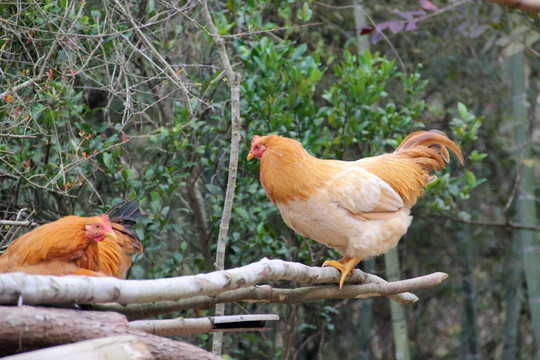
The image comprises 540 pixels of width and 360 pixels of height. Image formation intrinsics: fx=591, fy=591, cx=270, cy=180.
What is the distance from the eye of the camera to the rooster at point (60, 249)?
2820 mm

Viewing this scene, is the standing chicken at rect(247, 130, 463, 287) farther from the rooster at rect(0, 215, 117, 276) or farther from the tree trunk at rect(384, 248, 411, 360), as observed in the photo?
the tree trunk at rect(384, 248, 411, 360)

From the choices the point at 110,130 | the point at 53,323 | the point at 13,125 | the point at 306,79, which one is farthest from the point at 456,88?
the point at 53,323

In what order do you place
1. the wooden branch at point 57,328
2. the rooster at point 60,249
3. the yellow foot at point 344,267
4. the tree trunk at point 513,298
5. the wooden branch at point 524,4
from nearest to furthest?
the wooden branch at point 57,328 → the wooden branch at point 524,4 → the rooster at point 60,249 → the yellow foot at point 344,267 → the tree trunk at point 513,298

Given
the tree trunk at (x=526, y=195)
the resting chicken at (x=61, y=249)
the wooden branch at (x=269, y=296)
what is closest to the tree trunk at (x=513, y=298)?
the tree trunk at (x=526, y=195)

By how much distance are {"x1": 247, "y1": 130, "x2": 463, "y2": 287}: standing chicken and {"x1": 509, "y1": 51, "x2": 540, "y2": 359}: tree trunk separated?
2.74 metres

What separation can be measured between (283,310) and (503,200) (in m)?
3.06

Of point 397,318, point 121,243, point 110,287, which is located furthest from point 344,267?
point 397,318

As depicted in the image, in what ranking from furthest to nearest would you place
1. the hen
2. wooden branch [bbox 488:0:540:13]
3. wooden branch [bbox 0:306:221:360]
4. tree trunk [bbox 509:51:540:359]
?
tree trunk [bbox 509:51:540:359] → the hen → wooden branch [bbox 488:0:540:13] → wooden branch [bbox 0:306:221:360]

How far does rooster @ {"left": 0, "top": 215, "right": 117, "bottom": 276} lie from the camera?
2.82 meters

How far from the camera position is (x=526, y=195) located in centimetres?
579

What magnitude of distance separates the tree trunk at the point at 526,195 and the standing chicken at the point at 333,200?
2.74 metres

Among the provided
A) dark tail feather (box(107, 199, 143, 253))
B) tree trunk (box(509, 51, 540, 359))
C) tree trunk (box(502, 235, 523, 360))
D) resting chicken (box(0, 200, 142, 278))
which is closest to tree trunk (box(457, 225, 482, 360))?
tree trunk (box(502, 235, 523, 360))

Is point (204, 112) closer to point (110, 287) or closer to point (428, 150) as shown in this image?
point (428, 150)

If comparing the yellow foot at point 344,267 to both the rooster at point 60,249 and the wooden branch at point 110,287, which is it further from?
the rooster at point 60,249
